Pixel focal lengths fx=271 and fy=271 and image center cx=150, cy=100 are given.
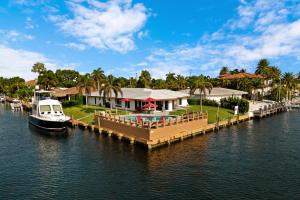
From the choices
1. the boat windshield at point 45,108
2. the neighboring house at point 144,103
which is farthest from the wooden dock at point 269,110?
the boat windshield at point 45,108

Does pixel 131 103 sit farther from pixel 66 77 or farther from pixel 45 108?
pixel 66 77

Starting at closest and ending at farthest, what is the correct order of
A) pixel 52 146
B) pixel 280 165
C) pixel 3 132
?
pixel 280 165 < pixel 52 146 < pixel 3 132

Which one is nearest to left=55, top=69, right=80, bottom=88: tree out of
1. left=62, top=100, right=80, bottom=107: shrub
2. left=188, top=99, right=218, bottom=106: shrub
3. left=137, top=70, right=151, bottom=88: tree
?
left=137, top=70, right=151, bottom=88: tree

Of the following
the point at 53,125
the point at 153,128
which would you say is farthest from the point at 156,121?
the point at 53,125

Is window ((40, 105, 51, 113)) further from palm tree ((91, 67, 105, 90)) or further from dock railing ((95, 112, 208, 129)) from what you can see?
palm tree ((91, 67, 105, 90))

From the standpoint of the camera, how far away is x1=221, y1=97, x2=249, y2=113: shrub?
218 ft

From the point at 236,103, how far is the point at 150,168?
43982 millimetres

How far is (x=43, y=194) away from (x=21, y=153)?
1488cm

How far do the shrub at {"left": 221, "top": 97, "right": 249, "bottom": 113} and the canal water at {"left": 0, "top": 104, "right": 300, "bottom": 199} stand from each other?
67.8 ft

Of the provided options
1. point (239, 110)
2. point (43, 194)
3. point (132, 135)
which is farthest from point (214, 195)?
point (239, 110)

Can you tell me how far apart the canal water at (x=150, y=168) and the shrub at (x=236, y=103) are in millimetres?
20653

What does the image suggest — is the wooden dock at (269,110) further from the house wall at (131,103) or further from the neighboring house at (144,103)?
the neighboring house at (144,103)

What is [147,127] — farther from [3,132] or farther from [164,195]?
[3,132]

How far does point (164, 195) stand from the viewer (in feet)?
75.8
